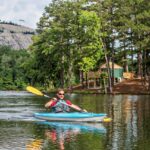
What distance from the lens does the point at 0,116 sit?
1344 inches

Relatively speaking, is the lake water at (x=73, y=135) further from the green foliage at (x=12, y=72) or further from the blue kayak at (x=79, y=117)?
the green foliage at (x=12, y=72)

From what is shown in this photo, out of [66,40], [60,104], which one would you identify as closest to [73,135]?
[60,104]

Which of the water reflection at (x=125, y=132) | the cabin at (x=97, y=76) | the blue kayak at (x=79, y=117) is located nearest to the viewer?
the water reflection at (x=125, y=132)

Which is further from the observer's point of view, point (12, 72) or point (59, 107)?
point (12, 72)

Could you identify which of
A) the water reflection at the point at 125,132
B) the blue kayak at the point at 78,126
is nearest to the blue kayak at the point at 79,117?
the blue kayak at the point at 78,126

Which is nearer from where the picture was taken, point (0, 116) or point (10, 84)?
point (0, 116)

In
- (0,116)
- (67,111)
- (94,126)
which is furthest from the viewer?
(0,116)

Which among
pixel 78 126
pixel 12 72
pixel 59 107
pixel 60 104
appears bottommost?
Answer: pixel 78 126

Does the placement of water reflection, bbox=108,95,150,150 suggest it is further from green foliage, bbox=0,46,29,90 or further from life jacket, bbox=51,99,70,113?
green foliage, bbox=0,46,29,90

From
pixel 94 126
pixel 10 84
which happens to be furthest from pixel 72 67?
pixel 94 126

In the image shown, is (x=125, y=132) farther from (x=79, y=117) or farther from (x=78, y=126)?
(x=79, y=117)

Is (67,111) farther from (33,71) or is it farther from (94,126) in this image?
(33,71)

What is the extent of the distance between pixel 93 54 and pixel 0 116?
52.1 m

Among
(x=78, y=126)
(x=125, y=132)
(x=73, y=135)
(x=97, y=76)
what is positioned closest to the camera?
(x=73, y=135)
